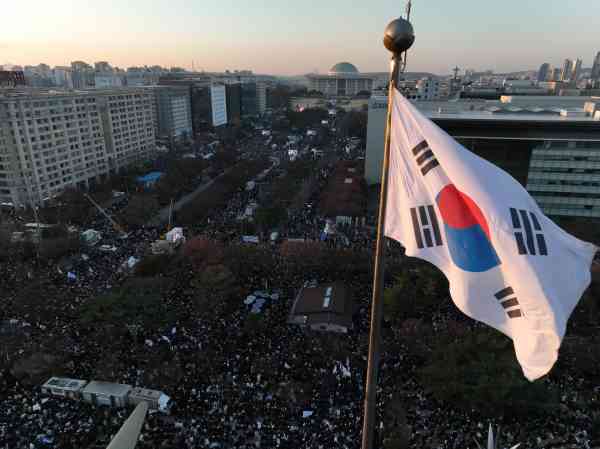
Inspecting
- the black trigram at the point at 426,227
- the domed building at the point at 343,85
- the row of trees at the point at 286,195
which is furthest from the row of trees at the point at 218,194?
the domed building at the point at 343,85

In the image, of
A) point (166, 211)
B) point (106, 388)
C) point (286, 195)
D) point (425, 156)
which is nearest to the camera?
point (425, 156)

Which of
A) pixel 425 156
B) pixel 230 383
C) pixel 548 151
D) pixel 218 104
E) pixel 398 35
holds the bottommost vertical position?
pixel 230 383

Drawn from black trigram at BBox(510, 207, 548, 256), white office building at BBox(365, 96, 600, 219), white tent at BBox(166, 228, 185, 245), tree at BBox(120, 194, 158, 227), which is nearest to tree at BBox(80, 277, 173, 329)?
white tent at BBox(166, 228, 185, 245)

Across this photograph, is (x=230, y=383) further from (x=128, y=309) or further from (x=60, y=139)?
(x=60, y=139)

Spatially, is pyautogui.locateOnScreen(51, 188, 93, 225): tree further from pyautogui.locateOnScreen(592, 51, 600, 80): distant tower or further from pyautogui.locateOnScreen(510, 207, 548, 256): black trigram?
pyautogui.locateOnScreen(592, 51, 600, 80): distant tower

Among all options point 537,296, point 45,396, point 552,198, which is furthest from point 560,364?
point 552,198

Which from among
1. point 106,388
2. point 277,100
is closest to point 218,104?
point 277,100
